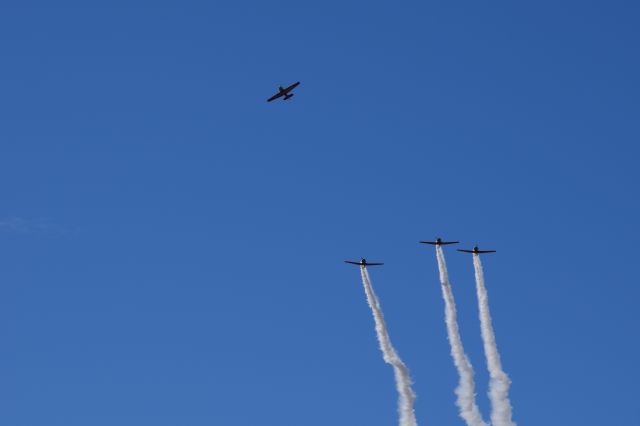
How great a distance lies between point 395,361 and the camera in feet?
541

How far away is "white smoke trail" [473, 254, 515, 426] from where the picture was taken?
156 m

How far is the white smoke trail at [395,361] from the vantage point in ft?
525

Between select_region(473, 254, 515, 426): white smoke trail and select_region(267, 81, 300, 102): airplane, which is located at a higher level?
select_region(267, 81, 300, 102): airplane

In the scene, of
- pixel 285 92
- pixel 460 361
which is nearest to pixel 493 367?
pixel 460 361

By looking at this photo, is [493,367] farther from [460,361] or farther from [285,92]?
[285,92]

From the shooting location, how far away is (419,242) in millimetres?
170375

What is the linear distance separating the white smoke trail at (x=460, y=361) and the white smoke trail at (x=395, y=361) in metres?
7.12

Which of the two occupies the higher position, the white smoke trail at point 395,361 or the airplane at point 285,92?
the airplane at point 285,92

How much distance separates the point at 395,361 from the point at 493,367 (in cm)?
1445

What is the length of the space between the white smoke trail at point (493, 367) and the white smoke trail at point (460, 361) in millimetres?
2606

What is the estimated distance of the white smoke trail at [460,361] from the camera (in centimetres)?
15712

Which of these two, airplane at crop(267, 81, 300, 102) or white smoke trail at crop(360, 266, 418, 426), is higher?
airplane at crop(267, 81, 300, 102)

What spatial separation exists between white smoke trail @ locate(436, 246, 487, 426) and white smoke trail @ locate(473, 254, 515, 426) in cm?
261

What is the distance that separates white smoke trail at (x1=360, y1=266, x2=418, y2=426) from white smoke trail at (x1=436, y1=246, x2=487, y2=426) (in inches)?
280
